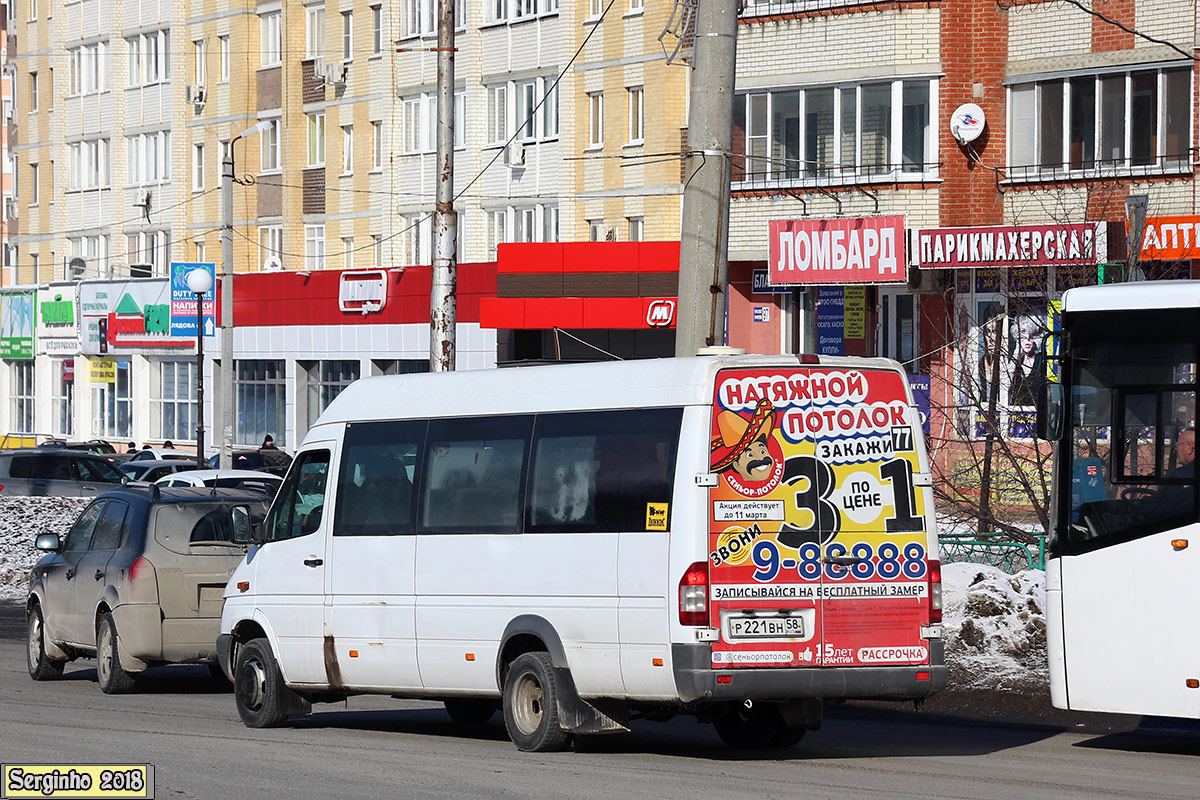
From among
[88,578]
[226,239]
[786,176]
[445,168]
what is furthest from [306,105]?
[88,578]

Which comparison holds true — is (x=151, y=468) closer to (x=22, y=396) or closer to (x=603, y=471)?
(x=603, y=471)

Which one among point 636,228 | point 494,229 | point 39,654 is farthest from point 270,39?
point 39,654

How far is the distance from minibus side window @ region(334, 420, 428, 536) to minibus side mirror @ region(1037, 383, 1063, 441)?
12.9 feet

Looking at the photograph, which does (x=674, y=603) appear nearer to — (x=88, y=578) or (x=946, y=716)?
(x=946, y=716)

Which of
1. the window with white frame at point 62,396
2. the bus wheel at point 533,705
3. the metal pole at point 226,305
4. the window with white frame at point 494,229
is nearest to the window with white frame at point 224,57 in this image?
the window with white frame at point 62,396

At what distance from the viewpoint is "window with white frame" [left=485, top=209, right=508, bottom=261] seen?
47.1 meters

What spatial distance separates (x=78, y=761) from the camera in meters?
11.3

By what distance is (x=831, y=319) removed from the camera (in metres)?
35.9

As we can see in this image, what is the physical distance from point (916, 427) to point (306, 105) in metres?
44.6

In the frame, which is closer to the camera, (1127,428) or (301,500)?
(1127,428)

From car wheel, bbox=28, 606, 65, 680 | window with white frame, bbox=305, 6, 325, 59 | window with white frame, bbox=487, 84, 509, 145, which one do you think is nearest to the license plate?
car wheel, bbox=28, 606, 65, 680

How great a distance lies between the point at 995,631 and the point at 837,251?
18363 mm

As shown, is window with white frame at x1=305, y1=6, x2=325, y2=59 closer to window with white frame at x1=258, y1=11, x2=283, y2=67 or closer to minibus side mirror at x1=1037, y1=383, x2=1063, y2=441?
window with white frame at x1=258, y1=11, x2=283, y2=67

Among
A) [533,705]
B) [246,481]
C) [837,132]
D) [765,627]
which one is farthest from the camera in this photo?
[837,132]
